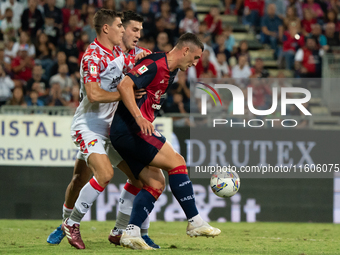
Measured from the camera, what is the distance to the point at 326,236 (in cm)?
736

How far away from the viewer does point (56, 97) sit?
10.2 metres

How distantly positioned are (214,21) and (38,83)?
5.60 meters

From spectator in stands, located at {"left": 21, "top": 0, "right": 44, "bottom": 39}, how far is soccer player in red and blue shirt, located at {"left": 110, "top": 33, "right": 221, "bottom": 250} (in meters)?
8.29

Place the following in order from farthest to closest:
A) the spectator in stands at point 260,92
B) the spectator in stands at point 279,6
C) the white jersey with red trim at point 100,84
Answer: the spectator in stands at point 279,6, the spectator in stands at point 260,92, the white jersey with red trim at point 100,84

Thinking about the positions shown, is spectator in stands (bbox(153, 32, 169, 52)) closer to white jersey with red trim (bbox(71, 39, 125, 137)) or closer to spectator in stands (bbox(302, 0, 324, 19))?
spectator in stands (bbox(302, 0, 324, 19))

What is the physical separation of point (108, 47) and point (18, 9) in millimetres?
8634

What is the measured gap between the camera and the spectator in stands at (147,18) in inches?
511

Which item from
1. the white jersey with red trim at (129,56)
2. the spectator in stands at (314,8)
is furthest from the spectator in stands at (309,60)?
the white jersey with red trim at (129,56)

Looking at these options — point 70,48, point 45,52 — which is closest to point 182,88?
point 70,48

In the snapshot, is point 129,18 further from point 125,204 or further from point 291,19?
point 291,19

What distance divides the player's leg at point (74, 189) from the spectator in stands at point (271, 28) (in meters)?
9.33

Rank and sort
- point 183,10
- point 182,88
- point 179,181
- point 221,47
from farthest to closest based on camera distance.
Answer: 1. point 183,10
2. point 221,47
3. point 182,88
4. point 179,181

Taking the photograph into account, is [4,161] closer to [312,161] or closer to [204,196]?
[204,196]

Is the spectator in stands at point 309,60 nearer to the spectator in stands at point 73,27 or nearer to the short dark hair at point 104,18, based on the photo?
the spectator in stands at point 73,27
